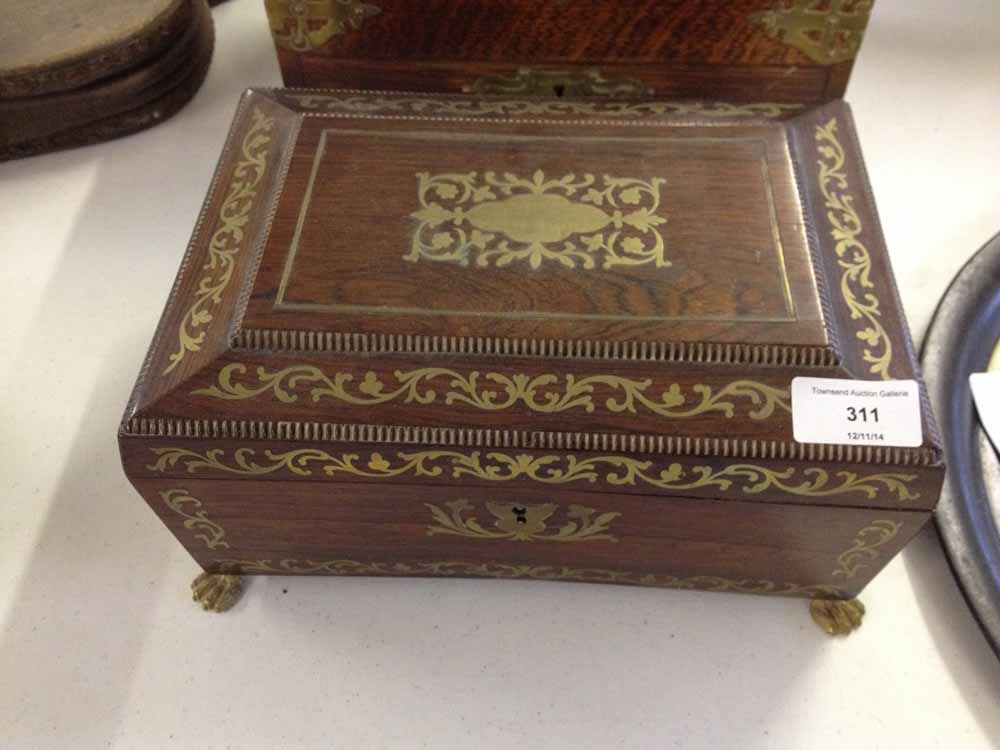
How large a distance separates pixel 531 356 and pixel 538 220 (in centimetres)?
21

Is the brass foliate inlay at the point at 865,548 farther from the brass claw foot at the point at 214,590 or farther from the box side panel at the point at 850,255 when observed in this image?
the brass claw foot at the point at 214,590

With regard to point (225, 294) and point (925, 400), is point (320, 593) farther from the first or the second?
point (925, 400)

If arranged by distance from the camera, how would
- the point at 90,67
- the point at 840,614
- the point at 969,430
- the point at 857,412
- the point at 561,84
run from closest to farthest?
the point at 857,412 → the point at 840,614 → the point at 969,430 → the point at 561,84 → the point at 90,67

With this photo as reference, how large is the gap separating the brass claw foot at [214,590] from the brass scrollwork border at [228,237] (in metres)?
0.37

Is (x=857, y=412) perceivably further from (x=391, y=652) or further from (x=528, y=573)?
(x=391, y=652)

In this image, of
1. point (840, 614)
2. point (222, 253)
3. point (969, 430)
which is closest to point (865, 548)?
point (840, 614)

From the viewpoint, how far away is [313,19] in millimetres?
1334

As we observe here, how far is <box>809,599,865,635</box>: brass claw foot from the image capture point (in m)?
1.19

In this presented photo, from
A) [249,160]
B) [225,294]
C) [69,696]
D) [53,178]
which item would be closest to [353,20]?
[249,160]

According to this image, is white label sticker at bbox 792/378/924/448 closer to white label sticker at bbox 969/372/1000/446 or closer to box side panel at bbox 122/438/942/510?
box side panel at bbox 122/438/942/510

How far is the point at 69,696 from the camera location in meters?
1.17

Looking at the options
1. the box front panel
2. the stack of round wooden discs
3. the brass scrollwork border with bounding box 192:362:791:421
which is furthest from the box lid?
the stack of round wooden discs

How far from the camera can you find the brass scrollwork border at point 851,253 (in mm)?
1004

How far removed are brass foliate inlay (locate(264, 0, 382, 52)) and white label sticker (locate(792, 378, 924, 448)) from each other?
0.86 m
